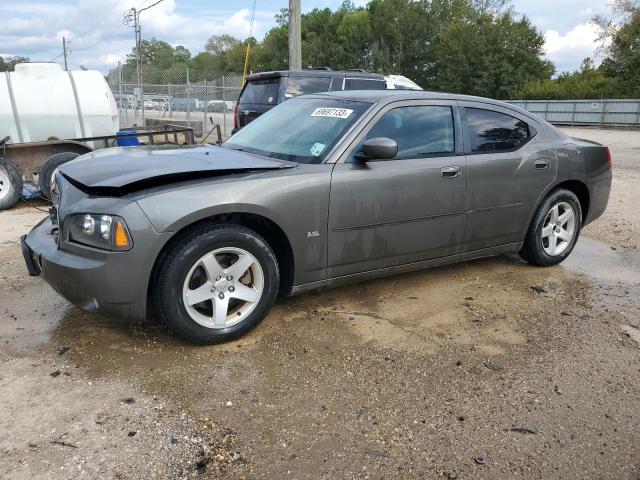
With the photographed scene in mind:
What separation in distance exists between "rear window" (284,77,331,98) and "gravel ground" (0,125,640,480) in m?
5.68

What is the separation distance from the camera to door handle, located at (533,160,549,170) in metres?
4.75

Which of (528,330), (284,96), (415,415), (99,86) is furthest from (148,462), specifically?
(99,86)

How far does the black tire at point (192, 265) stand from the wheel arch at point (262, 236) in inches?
1.0

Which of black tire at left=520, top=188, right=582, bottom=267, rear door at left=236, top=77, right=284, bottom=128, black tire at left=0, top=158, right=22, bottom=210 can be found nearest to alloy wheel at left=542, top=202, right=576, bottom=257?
black tire at left=520, top=188, right=582, bottom=267

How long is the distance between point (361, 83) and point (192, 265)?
7.91m

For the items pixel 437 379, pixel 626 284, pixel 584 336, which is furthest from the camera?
pixel 626 284

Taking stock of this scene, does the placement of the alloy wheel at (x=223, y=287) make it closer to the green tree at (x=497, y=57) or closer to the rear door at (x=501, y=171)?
the rear door at (x=501, y=171)

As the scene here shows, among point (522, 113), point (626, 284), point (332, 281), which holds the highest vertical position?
point (522, 113)

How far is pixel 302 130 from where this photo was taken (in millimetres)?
4113

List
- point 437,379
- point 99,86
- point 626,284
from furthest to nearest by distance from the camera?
point 99,86 → point 626,284 → point 437,379

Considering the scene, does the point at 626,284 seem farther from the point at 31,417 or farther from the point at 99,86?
the point at 99,86

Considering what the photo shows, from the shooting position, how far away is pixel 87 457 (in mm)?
2408

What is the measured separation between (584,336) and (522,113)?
2.10 metres

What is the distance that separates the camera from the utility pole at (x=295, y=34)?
13227 millimetres
